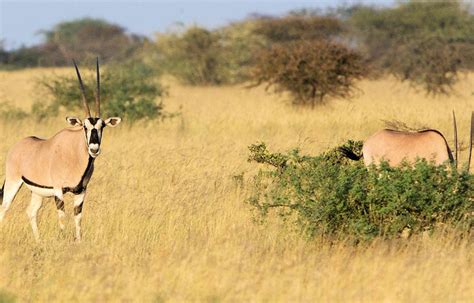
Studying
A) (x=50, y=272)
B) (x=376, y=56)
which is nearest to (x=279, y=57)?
(x=50, y=272)

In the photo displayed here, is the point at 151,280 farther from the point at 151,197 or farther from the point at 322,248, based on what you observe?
the point at 151,197

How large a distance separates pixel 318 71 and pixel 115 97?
4.05 m

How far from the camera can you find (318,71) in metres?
18.4

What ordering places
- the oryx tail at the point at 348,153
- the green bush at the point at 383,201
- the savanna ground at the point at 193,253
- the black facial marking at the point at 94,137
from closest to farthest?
the savanna ground at the point at 193,253 → the green bush at the point at 383,201 → the black facial marking at the point at 94,137 → the oryx tail at the point at 348,153

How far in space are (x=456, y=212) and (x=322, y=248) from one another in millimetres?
955

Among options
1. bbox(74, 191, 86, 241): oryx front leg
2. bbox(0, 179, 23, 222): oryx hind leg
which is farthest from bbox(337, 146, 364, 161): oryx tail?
bbox(0, 179, 23, 222): oryx hind leg

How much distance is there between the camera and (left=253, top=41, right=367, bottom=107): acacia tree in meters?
18.4

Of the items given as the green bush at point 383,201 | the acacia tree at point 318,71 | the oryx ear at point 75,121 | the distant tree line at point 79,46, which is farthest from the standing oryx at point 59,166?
the distant tree line at point 79,46

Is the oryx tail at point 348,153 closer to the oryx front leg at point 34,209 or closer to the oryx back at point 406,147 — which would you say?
the oryx back at point 406,147

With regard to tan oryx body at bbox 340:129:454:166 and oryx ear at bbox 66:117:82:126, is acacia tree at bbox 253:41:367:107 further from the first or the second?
oryx ear at bbox 66:117:82:126

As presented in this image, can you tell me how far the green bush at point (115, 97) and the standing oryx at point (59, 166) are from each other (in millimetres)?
8114

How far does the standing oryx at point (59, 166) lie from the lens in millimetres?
7223

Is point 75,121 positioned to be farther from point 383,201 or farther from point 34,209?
point 383,201

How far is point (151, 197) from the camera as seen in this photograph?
8562 mm
